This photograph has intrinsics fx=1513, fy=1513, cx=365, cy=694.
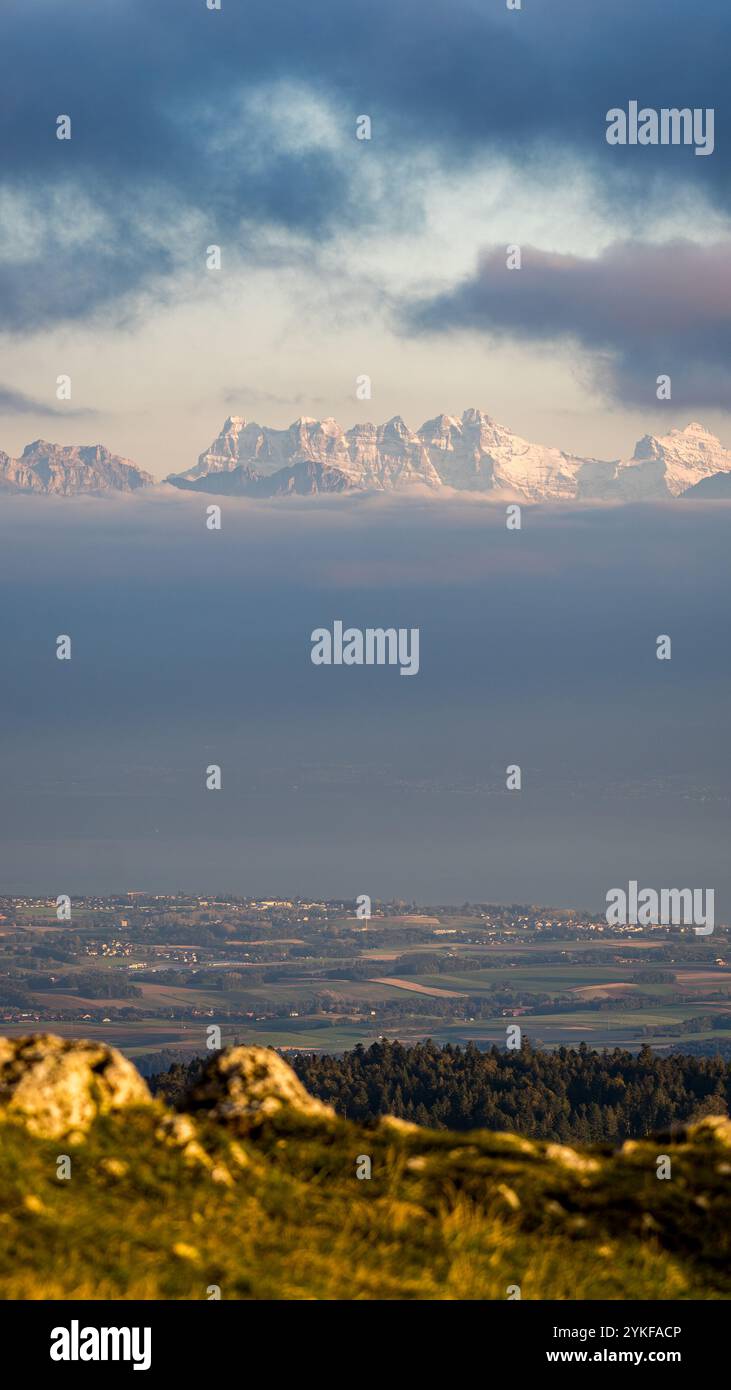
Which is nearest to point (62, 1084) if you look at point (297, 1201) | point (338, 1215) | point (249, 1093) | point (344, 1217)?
point (249, 1093)

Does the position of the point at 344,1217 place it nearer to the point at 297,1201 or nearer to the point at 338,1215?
the point at 338,1215
